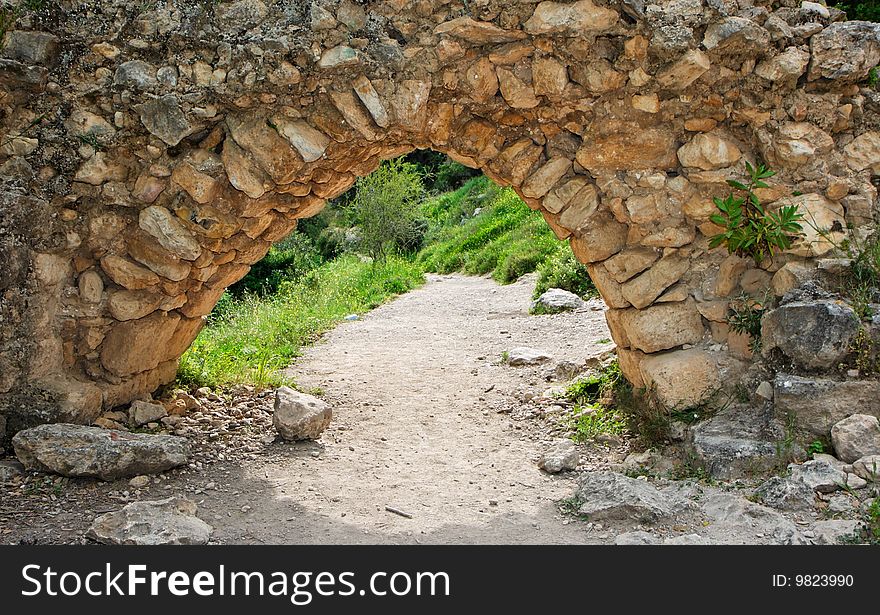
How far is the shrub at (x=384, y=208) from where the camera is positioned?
56.1 ft

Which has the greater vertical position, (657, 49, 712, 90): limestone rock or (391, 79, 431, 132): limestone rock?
(657, 49, 712, 90): limestone rock

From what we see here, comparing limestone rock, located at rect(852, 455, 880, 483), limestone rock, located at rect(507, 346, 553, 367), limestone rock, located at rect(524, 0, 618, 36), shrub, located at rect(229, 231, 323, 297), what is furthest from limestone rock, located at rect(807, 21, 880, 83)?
shrub, located at rect(229, 231, 323, 297)

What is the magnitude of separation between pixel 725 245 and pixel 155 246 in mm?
3451

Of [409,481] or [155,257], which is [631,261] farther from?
[155,257]

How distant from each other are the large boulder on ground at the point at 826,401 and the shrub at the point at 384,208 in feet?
44.2

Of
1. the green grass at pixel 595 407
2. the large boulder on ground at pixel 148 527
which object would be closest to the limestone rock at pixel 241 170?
the large boulder on ground at pixel 148 527

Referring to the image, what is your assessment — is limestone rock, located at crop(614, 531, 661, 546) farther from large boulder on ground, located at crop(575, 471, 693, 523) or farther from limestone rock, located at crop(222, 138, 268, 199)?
limestone rock, located at crop(222, 138, 268, 199)

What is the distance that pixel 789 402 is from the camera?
409 cm

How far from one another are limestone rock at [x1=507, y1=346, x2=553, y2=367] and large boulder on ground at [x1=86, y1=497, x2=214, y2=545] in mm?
3971

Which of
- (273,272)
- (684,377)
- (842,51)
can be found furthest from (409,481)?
(273,272)

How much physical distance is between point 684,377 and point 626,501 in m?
1.18

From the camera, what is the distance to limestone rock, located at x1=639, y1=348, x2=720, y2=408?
4.54 metres

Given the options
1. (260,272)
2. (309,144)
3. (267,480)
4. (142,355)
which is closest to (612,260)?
(309,144)

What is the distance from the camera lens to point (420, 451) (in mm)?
5133
